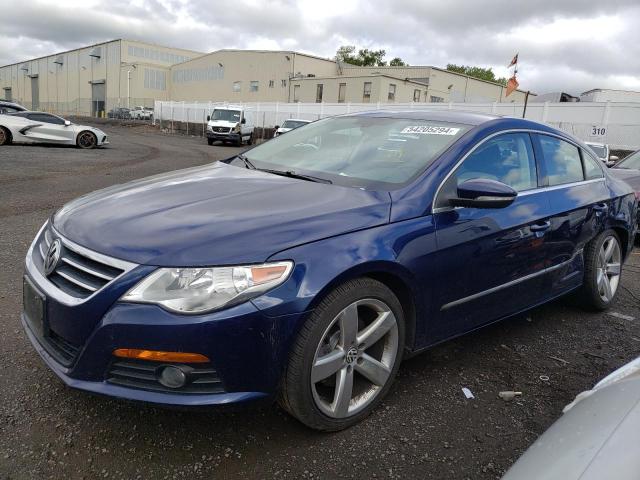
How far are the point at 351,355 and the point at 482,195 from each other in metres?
1.05

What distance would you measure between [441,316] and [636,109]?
2037 centimetres

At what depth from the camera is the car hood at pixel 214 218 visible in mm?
2070

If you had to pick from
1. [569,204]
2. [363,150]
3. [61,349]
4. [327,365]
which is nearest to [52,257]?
[61,349]

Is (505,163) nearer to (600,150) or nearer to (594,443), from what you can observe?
(594,443)

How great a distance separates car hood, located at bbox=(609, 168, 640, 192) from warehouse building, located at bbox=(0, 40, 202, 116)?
2539 inches

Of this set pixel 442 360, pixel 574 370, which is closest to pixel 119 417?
pixel 442 360

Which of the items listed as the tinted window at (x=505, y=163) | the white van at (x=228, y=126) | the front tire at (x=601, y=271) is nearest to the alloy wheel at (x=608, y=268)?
the front tire at (x=601, y=271)

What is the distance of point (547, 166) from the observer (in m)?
3.54

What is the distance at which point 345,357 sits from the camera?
93.3 inches

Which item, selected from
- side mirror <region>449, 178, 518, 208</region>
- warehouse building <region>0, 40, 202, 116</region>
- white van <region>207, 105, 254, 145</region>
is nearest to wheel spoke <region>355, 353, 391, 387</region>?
side mirror <region>449, 178, 518, 208</region>

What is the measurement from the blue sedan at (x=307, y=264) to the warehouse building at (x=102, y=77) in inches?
2644

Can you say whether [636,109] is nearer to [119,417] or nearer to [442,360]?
[442,360]

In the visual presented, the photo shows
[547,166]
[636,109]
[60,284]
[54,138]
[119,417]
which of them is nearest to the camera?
[60,284]

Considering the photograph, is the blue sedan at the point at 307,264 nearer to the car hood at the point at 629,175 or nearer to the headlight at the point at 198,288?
the headlight at the point at 198,288
